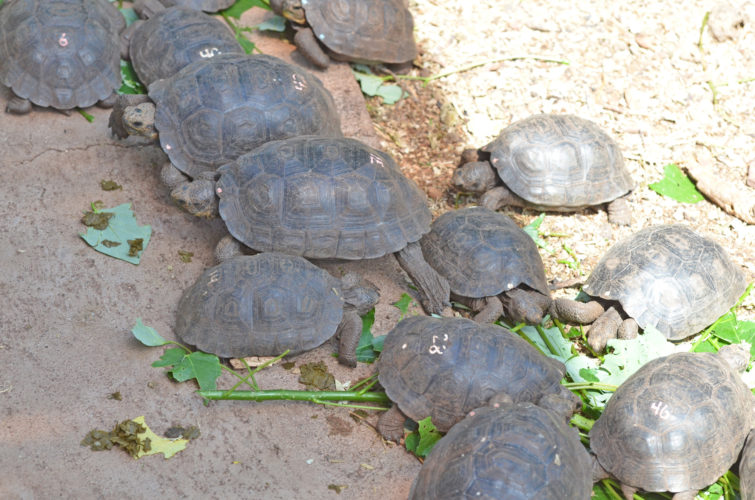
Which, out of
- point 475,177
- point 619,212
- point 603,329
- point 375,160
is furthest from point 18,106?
point 619,212

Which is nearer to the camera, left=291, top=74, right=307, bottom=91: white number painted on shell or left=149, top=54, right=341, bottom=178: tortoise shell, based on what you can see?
left=149, top=54, right=341, bottom=178: tortoise shell

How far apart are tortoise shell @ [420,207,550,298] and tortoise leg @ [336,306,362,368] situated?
0.98m

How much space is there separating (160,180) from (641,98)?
4909mm

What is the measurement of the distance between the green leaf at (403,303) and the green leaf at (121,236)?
6.08ft

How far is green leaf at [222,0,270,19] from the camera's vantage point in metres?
7.37

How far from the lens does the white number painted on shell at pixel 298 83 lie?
578 cm

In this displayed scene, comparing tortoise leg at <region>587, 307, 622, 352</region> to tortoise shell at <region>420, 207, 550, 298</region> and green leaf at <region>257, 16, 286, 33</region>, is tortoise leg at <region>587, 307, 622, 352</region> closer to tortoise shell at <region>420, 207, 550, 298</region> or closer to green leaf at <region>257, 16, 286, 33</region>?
tortoise shell at <region>420, 207, 550, 298</region>

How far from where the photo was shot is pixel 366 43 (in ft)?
23.5

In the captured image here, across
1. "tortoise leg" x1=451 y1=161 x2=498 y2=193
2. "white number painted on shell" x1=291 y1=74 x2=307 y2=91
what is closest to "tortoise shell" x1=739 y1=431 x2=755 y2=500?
"tortoise leg" x1=451 y1=161 x2=498 y2=193

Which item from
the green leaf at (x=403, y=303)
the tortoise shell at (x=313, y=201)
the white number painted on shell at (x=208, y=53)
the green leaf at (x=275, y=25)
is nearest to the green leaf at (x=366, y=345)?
the green leaf at (x=403, y=303)

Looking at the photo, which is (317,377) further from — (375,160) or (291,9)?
(291,9)

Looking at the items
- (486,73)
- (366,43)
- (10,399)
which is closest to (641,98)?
(486,73)

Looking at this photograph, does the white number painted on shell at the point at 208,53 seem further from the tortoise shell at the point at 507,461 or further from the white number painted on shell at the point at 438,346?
the tortoise shell at the point at 507,461

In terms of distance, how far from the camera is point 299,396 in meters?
4.48
